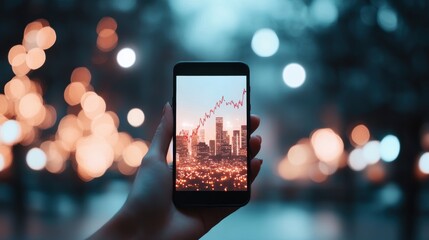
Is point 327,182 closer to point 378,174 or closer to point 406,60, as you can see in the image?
point 378,174

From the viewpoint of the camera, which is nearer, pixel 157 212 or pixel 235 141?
pixel 157 212

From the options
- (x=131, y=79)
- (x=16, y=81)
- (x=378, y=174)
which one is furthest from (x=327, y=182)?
(x=16, y=81)

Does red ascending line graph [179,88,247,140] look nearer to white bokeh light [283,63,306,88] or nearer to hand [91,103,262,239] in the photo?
hand [91,103,262,239]

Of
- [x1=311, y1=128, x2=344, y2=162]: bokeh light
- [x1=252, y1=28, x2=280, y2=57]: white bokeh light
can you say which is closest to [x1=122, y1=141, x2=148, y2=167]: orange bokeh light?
[x1=252, y1=28, x2=280, y2=57]: white bokeh light

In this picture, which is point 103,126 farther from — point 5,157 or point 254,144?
point 254,144

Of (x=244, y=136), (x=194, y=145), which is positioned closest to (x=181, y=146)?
(x=194, y=145)

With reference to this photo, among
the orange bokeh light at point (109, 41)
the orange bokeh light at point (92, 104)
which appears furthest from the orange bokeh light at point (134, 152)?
the orange bokeh light at point (109, 41)
